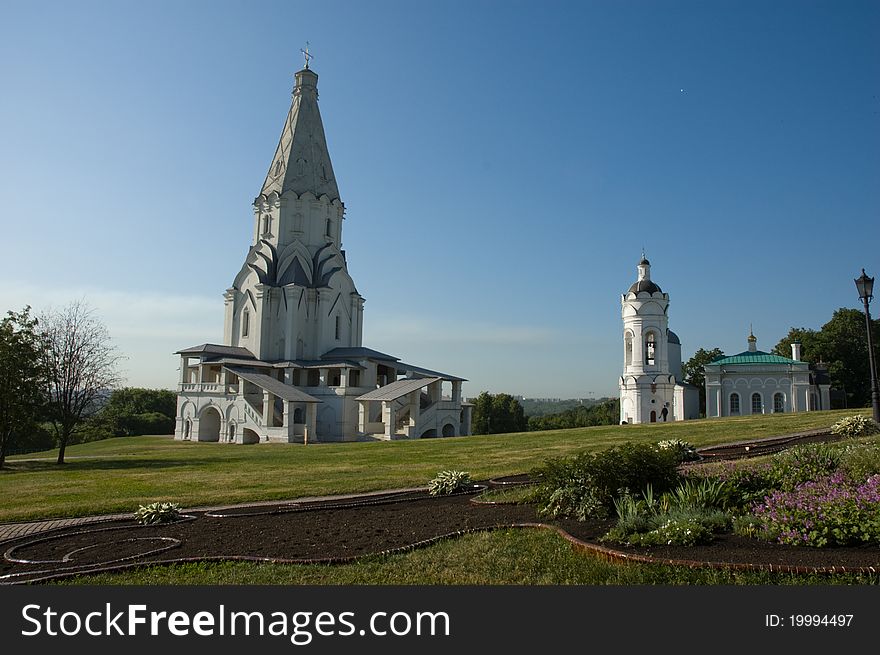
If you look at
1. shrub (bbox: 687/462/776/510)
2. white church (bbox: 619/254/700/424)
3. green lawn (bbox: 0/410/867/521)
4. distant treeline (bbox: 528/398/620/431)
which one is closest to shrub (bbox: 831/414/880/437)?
green lawn (bbox: 0/410/867/521)

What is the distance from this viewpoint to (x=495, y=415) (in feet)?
278

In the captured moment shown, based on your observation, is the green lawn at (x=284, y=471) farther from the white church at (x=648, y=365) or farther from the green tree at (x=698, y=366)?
the green tree at (x=698, y=366)

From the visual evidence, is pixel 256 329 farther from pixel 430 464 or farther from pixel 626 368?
pixel 430 464

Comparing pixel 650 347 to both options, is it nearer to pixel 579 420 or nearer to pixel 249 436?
pixel 249 436

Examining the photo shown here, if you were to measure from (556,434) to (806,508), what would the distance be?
74.8ft

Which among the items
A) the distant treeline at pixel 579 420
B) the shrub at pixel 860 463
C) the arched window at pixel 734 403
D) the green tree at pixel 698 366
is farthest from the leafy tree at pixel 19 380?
the distant treeline at pixel 579 420

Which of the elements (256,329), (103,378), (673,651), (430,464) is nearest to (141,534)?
(673,651)

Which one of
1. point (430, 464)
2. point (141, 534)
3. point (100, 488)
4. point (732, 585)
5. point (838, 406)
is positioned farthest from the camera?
point (838, 406)

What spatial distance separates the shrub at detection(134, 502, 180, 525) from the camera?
10508mm

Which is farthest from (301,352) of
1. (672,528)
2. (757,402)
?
(672,528)

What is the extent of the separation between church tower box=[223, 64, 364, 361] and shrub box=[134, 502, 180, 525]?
1602 inches

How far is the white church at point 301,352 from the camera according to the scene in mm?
43344

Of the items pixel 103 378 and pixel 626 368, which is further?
pixel 626 368

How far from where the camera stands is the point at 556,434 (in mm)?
29453
